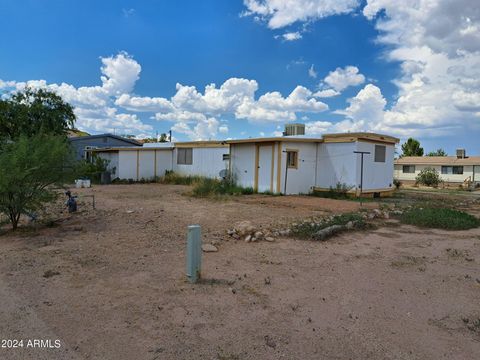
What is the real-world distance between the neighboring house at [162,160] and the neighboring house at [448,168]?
82.0 ft

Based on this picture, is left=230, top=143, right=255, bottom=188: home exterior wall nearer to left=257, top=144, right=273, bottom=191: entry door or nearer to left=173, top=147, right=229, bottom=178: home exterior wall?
left=257, top=144, right=273, bottom=191: entry door

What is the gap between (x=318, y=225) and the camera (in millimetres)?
7750

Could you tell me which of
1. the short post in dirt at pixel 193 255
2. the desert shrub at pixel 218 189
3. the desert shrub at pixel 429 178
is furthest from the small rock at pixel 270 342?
the desert shrub at pixel 429 178

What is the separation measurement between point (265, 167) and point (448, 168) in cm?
2911

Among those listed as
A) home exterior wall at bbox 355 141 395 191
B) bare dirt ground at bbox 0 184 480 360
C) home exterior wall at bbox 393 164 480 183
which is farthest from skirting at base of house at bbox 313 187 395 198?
home exterior wall at bbox 393 164 480 183

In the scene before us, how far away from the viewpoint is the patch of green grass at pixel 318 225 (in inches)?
283

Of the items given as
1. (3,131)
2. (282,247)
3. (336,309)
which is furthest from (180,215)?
(3,131)

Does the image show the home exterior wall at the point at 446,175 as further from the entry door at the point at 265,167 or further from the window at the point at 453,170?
the entry door at the point at 265,167

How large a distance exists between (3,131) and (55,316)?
977 inches

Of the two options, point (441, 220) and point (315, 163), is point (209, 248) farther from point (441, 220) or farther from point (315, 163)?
point (315, 163)

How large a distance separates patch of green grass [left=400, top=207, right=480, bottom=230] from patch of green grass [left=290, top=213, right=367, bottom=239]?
146cm

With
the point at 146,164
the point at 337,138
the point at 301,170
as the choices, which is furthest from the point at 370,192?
the point at 146,164

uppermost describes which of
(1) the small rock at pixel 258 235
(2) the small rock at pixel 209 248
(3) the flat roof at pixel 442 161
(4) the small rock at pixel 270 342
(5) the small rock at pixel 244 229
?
(3) the flat roof at pixel 442 161

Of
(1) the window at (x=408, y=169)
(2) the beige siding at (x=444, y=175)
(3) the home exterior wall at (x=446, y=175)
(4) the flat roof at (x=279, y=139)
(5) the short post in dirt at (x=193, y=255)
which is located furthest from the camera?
(1) the window at (x=408, y=169)
